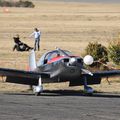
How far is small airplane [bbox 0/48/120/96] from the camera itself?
883 inches

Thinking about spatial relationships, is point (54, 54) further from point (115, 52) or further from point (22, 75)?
point (115, 52)

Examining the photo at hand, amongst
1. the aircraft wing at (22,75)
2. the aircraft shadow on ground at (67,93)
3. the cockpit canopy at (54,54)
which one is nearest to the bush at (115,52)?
the aircraft shadow on ground at (67,93)

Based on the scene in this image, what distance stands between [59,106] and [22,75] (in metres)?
4.26

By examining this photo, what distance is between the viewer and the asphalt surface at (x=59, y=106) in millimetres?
16172

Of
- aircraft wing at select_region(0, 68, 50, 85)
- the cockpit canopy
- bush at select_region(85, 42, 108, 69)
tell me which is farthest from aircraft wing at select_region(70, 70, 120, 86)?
bush at select_region(85, 42, 108, 69)

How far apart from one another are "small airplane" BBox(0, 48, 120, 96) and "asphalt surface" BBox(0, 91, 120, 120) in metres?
0.50

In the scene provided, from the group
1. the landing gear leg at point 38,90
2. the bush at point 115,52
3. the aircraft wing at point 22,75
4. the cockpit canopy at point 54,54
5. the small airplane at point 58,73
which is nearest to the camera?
the small airplane at point 58,73

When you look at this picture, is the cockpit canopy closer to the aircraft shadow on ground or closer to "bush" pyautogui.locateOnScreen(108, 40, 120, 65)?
the aircraft shadow on ground

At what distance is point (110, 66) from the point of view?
32.2 m

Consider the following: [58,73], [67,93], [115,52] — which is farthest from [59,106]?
[115,52]

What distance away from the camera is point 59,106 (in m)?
18.9

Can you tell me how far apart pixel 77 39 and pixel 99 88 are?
26.5 m

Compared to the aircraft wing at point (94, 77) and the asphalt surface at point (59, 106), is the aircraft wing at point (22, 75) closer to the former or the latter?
the asphalt surface at point (59, 106)

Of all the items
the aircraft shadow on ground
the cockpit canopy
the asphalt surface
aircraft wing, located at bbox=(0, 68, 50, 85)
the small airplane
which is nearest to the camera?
the asphalt surface
